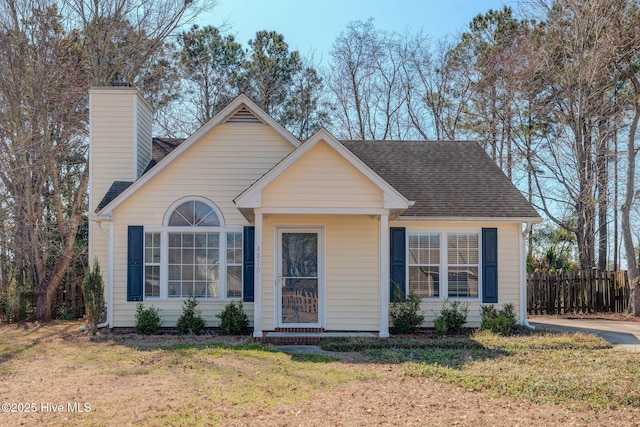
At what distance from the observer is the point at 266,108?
2583 centimetres

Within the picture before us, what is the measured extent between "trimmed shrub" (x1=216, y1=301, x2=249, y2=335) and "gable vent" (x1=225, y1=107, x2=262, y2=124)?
13.3 ft

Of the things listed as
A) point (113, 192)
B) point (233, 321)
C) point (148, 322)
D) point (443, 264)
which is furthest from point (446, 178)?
point (113, 192)

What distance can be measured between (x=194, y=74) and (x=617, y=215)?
66.6 ft

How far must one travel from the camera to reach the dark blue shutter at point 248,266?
11641 mm

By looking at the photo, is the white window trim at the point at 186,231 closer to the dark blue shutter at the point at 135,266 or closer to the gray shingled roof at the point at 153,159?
the dark blue shutter at the point at 135,266

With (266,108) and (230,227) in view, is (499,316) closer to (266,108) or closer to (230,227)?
(230,227)

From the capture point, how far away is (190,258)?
11789 millimetres

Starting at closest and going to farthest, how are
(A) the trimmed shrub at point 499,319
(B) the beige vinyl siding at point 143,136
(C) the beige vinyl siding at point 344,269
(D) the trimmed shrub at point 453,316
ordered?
(A) the trimmed shrub at point 499,319 → (C) the beige vinyl siding at point 344,269 → (D) the trimmed shrub at point 453,316 → (B) the beige vinyl siding at point 143,136

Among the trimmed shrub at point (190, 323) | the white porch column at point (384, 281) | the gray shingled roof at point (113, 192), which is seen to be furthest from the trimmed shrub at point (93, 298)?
the white porch column at point (384, 281)

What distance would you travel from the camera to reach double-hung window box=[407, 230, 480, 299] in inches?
471

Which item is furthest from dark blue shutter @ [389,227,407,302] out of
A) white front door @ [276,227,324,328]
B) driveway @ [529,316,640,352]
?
driveway @ [529,316,640,352]

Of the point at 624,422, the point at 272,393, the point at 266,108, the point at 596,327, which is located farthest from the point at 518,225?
the point at 266,108

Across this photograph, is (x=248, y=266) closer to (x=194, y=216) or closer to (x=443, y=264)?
(x=194, y=216)

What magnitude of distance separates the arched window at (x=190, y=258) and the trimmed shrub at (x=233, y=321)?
0.53 metres
